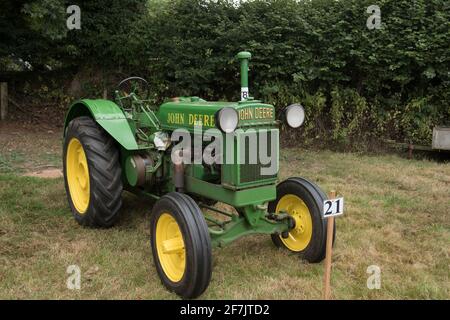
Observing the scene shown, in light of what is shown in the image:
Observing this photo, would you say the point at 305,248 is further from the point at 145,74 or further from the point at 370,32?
the point at 145,74

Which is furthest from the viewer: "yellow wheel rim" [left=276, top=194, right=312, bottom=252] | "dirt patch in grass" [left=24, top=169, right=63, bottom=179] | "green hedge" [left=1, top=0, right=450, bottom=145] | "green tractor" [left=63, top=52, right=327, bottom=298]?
"green hedge" [left=1, top=0, right=450, bottom=145]

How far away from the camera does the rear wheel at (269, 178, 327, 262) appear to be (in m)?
3.54

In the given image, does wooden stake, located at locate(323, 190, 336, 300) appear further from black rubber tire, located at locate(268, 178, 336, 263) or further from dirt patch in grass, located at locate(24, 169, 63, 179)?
dirt patch in grass, located at locate(24, 169, 63, 179)

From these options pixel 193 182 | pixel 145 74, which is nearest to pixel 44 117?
pixel 145 74

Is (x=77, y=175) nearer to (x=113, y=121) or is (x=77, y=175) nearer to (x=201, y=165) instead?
(x=113, y=121)

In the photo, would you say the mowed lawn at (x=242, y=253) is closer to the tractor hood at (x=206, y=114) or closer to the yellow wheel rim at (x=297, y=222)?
the yellow wheel rim at (x=297, y=222)

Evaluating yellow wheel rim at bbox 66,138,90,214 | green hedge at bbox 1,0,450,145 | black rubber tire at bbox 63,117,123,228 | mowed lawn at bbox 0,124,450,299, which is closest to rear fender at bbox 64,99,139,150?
black rubber tire at bbox 63,117,123,228

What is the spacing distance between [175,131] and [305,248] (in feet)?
4.59

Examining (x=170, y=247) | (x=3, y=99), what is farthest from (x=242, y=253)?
(x=3, y=99)

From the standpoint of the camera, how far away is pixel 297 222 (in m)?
3.75

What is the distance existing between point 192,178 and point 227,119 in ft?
2.78

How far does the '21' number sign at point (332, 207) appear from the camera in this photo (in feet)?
9.66

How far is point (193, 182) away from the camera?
373 cm

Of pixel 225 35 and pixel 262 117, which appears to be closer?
pixel 262 117
